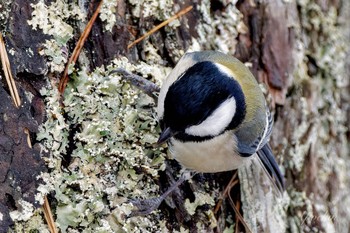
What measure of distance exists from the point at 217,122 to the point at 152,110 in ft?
0.74

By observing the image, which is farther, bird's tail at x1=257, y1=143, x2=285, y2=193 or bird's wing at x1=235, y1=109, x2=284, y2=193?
bird's tail at x1=257, y1=143, x2=285, y2=193

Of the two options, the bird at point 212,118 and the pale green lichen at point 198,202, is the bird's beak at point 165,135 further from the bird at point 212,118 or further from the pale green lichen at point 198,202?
the pale green lichen at point 198,202

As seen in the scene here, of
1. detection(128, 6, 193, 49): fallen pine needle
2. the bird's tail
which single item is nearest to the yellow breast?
the bird's tail

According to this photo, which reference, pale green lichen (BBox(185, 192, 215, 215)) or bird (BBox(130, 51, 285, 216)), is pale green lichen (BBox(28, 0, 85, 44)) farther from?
pale green lichen (BBox(185, 192, 215, 215))

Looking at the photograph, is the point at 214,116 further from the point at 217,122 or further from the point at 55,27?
the point at 55,27

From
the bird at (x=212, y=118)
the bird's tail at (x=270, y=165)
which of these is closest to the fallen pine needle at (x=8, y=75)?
the bird at (x=212, y=118)

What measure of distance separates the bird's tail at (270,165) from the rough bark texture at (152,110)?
0.15 feet

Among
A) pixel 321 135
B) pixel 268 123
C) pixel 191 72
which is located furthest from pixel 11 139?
pixel 321 135

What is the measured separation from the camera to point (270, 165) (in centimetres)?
174

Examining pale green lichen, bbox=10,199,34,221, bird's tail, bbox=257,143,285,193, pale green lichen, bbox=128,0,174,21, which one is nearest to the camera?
pale green lichen, bbox=10,199,34,221

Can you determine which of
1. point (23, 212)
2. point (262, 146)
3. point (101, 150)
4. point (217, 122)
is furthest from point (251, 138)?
point (23, 212)

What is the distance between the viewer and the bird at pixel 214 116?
4.40 ft

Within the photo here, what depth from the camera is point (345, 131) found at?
2172 mm

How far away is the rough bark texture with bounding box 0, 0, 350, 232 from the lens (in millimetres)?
1329
